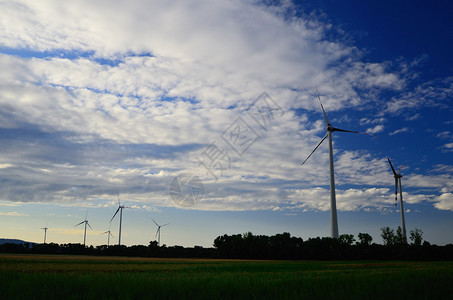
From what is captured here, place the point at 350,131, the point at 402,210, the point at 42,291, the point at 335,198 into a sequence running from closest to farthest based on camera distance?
the point at 42,291 < the point at 335,198 < the point at 350,131 < the point at 402,210

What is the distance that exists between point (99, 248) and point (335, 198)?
141163mm

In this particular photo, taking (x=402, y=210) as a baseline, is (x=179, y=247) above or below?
below

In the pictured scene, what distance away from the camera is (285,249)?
5674 inches

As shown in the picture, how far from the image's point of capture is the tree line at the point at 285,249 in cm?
12750

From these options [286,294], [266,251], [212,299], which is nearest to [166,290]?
[212,299]

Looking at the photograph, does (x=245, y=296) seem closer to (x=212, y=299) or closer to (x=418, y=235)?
(x=212, y=299)

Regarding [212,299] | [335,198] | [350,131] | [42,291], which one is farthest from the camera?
[350,131]

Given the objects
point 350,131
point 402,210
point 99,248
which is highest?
point 350,131

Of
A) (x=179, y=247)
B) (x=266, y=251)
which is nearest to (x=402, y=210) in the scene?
(x=266, y=251)

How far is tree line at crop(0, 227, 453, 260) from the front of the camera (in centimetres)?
12750

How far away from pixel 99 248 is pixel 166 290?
195509 millimetres

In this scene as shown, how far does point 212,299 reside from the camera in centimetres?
1479

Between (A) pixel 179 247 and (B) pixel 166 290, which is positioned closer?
(B) pixel 166 290

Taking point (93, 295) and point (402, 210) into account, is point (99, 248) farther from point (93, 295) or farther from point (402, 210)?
point (93, 295)
